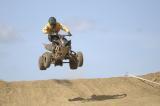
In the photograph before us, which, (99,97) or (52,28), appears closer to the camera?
(52,28)

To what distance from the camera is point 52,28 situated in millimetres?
19391

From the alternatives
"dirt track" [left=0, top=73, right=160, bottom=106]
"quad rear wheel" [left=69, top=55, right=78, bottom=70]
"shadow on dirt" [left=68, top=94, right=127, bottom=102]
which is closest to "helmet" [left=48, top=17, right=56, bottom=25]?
"quad rear wheel" [left=69, top=55, right=78, bottom=70]

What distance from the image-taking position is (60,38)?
19938 millimetres

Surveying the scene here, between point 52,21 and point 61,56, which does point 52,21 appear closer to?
point 52,21

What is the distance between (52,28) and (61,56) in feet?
4.25

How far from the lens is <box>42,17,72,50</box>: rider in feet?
62.6

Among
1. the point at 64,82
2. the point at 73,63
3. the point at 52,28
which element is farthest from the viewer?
the point at 64,82

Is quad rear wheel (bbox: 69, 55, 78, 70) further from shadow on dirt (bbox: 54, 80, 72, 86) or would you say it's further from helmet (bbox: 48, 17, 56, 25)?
shadow on dirt (bbox: 54, 80, 72, 86)

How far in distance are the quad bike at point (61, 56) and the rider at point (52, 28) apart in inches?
9.2

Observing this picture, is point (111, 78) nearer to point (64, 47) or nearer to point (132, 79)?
point (132, 79)

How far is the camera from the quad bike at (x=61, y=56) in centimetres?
1950

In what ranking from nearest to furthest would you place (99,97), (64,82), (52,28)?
(52,28), (99,97), (64,82)

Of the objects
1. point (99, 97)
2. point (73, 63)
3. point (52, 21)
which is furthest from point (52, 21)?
point (99, 97)

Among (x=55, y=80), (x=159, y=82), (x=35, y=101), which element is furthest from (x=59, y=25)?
(x=159, y=82)
